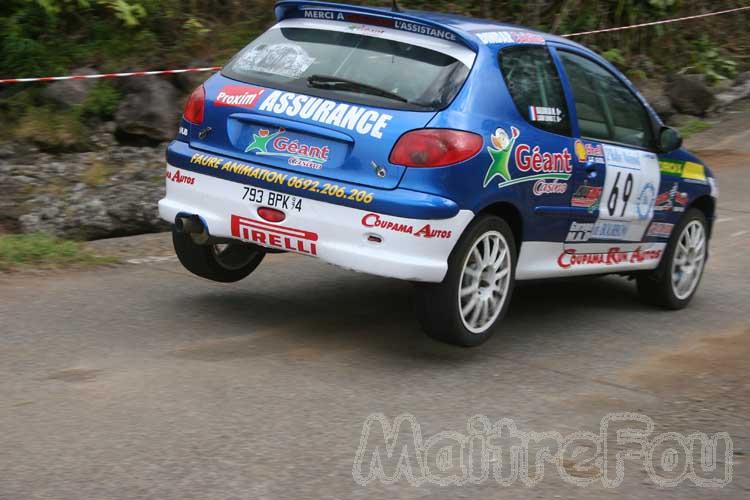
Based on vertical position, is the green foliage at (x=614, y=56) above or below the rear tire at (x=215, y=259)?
below

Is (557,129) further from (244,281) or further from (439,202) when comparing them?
(244,281)

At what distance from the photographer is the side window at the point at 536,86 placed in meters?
6.20

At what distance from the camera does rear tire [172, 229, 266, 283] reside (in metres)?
6.82

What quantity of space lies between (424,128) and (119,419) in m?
2.07

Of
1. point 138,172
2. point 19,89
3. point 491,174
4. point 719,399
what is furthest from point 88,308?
point 19,89

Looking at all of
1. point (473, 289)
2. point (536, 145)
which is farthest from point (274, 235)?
point (536, 145)

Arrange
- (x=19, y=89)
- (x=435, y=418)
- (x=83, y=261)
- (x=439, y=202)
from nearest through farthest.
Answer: (x=435, y=418), (x=439, y=202), (x=83, y=261), (x=19, y=89)

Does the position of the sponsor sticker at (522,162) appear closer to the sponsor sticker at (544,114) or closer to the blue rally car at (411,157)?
the blue rally car at (411,157)

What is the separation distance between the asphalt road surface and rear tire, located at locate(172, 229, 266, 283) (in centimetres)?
16

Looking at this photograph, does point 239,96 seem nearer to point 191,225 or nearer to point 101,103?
point 191,225

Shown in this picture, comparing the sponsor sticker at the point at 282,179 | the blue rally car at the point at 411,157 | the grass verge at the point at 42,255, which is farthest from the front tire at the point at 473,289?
the grass verge at the point at 42,255

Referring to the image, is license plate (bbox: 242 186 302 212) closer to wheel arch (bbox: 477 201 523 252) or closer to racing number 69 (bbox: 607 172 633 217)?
wheel arch (bbox: 477 201 523 252)

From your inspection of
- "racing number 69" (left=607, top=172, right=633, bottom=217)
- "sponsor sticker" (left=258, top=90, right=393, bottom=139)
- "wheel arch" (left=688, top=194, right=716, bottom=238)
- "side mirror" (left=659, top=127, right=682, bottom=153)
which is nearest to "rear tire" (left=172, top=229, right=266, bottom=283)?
"sponsor sticker" (left=258, top=90, right=393, bottom=139)

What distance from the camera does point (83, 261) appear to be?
26.0ft
